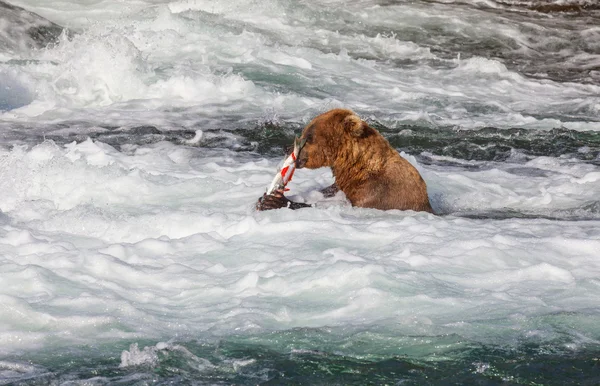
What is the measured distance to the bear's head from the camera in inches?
263

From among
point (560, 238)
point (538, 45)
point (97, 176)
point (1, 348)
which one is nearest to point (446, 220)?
point (560, 238)

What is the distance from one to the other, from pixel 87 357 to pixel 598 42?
46.2 feet

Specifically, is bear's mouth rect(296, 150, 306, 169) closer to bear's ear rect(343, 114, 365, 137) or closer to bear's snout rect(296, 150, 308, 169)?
bear's snout rect(296, 150, 308, 169)

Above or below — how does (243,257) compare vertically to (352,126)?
below

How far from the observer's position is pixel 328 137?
21.9 ft

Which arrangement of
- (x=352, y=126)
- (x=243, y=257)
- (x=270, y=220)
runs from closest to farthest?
(x=243, y=257) < (x=270, y=220) < (x=352, y=126)

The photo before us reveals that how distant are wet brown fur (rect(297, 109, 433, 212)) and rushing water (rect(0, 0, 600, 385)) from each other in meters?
0.15

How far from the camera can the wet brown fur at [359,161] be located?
6.69 metres

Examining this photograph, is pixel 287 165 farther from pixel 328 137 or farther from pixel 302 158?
pixel 328 137

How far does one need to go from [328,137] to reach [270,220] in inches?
28.2

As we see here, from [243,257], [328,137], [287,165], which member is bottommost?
[243,257]

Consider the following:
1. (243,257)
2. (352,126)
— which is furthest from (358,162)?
(243,257)

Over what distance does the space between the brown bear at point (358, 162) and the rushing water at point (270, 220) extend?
0.47 ft

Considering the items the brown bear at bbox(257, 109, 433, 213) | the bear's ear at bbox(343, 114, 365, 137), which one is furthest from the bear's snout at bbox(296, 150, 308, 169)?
the bear's ear at bbox(343, 114, 365, 137)
